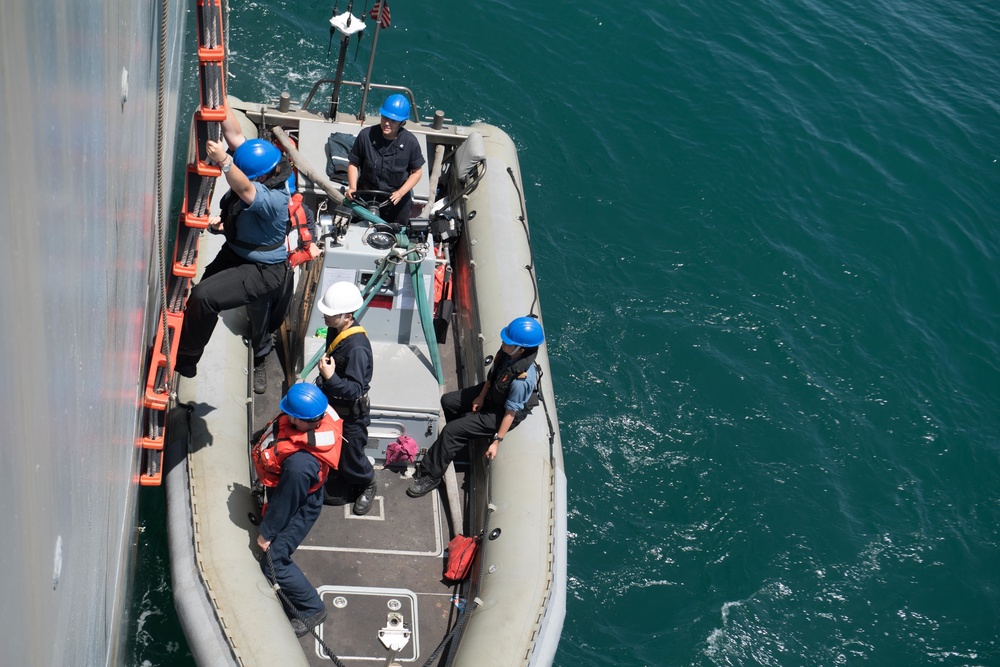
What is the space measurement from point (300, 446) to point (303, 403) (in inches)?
11.2

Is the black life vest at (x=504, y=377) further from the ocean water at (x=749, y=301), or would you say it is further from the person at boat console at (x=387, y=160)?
the person at boat console at (x=387, y=160)

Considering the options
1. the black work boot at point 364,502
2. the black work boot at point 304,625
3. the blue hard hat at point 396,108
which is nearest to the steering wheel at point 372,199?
the blue hard hat at point 396,108

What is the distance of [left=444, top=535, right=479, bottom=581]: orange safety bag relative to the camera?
644 cm

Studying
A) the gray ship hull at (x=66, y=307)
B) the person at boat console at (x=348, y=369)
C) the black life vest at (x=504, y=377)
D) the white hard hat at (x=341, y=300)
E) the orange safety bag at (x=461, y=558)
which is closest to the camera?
the gray ship hull at (x=66, y=307)

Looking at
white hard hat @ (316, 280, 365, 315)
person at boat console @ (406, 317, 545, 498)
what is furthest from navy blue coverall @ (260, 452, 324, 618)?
person at boat console @ (406, 317, 545, 498)

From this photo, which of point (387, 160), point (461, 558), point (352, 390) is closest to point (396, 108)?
point (387, 160)

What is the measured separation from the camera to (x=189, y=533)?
19.4ft

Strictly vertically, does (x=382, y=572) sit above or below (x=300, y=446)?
below

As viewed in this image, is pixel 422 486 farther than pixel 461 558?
Yes

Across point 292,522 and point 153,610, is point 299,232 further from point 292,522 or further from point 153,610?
point 153,610

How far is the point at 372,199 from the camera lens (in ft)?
27.5

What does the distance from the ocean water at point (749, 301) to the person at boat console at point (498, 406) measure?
1.76 meters

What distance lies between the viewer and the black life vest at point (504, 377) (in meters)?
6.65

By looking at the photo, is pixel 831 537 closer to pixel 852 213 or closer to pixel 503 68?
pixel 852 213
